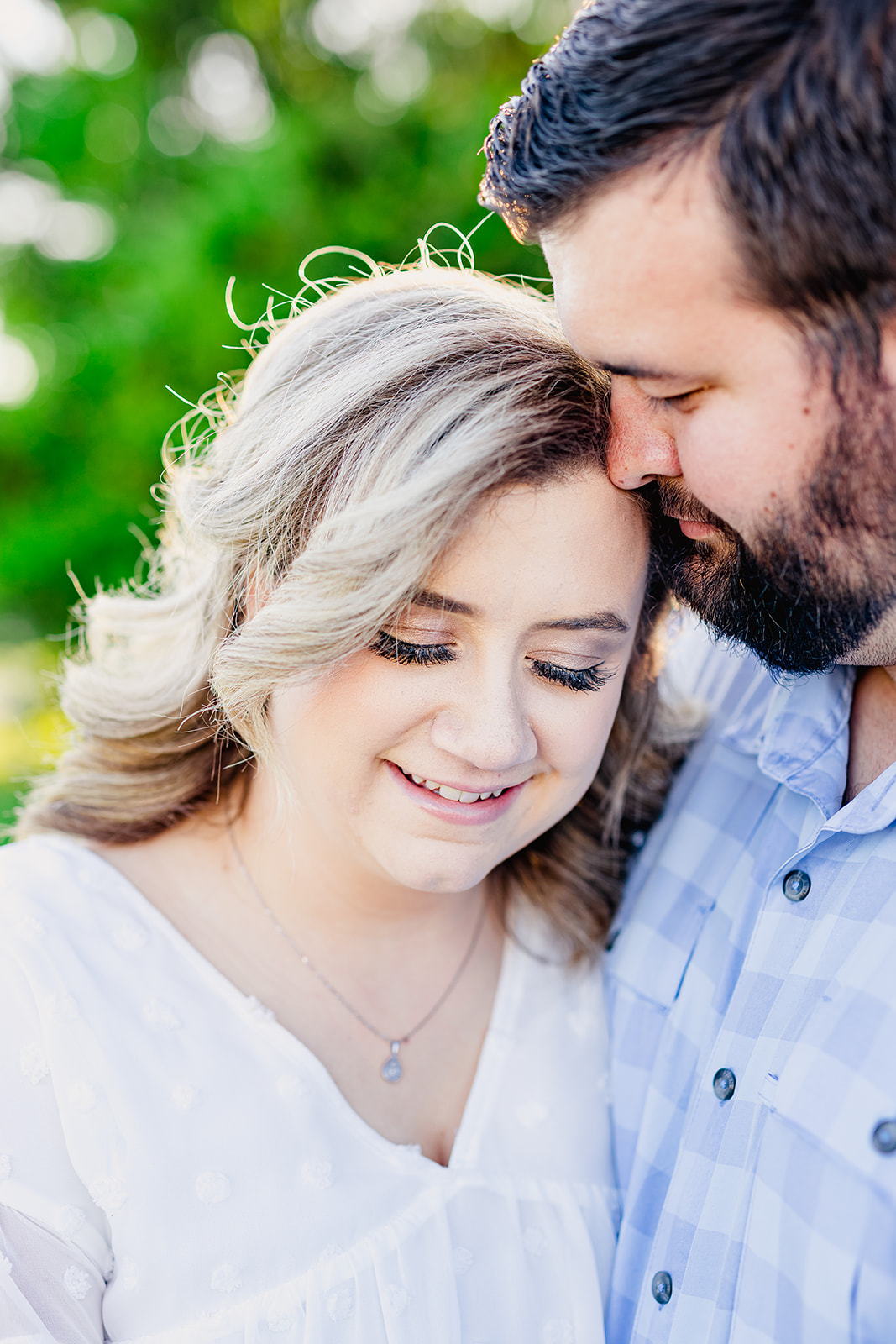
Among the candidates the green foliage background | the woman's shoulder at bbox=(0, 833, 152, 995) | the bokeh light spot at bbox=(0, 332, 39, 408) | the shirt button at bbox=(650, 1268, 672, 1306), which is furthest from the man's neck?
the bokeh light spot at bbox=(0, 332, 39, 408)

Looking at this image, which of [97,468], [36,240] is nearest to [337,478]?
[97,468]

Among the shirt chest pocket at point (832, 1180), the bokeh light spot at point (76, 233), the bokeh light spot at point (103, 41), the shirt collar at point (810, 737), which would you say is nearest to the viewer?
the shirt chest pocket at point (832, 1180)

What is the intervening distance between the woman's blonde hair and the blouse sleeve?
53cm

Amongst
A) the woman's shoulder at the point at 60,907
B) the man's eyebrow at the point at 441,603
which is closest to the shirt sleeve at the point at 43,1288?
the woman's shoulder at the point at 60,907

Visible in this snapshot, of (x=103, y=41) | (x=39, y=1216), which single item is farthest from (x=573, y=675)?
(x=103, y=41)

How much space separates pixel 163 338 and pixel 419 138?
1787 mm

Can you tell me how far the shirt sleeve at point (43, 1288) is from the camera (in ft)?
→ 4.75

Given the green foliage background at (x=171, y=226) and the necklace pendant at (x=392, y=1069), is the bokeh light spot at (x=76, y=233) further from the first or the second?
the necklace pendant at (x=392, y=1069)

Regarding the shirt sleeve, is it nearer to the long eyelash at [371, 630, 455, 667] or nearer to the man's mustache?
the long eyelash at [371, 630, 455, 667]

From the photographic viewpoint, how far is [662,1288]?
5.49ft

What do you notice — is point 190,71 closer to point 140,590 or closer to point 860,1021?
point 140,590

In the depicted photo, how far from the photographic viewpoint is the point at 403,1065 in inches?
78.1

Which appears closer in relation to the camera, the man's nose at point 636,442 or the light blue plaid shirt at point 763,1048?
the light blue plaid shirt at point 763,1048

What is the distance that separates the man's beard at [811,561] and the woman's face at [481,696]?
94 millimetres
